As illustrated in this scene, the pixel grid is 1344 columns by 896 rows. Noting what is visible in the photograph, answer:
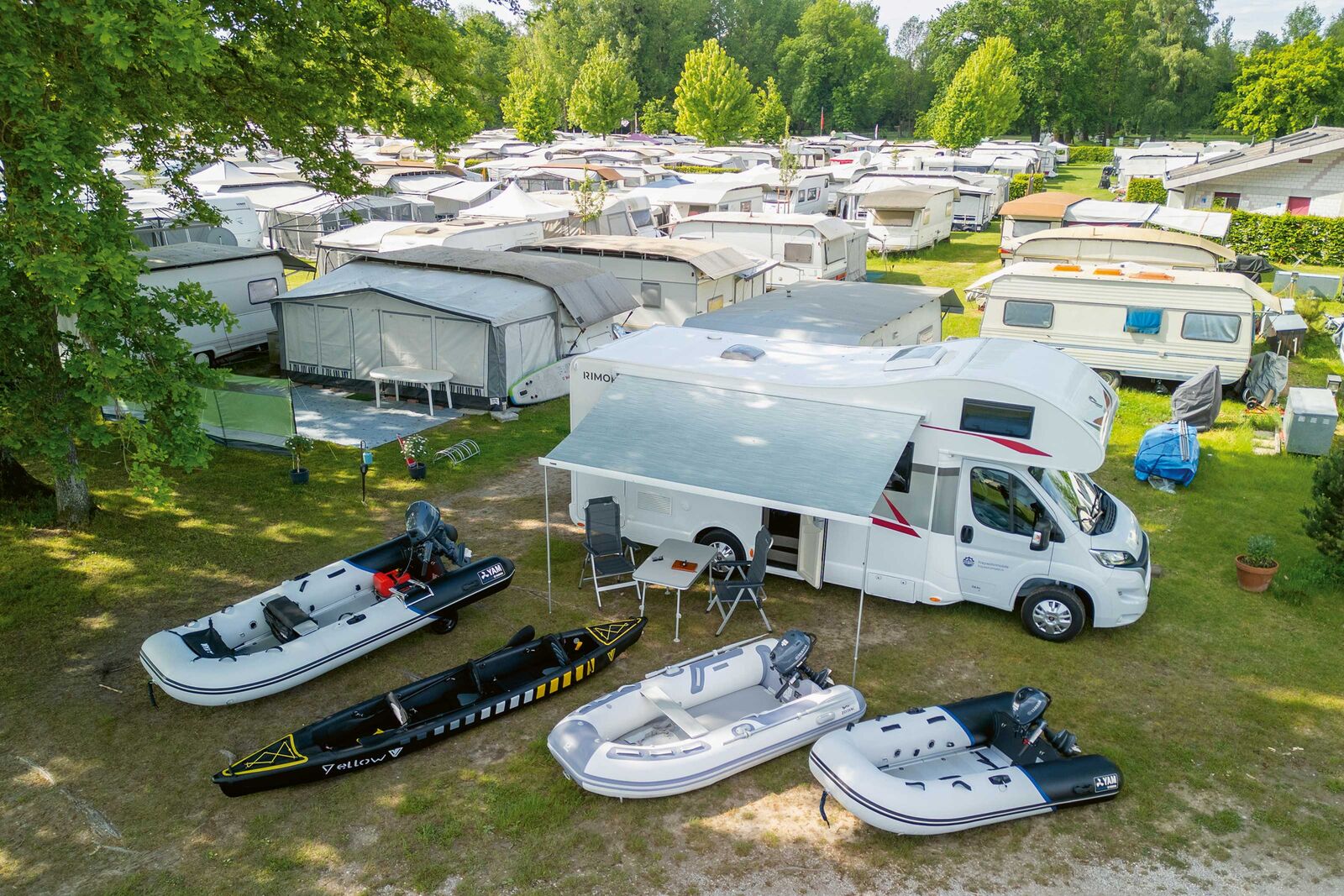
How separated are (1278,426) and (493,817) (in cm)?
1392

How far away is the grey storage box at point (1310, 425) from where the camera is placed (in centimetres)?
1305

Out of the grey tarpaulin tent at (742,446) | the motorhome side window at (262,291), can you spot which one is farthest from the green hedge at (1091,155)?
the grey tarpaulin tent at (742,446)

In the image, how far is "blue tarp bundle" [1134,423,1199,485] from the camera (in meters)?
12.1

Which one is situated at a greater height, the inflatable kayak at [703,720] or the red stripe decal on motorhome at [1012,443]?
the red stripe decal on motorhome at [1012,443]

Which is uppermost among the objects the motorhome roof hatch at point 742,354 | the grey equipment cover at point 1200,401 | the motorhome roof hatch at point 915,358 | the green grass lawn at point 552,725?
the motorhome roof hatch at point 915,358

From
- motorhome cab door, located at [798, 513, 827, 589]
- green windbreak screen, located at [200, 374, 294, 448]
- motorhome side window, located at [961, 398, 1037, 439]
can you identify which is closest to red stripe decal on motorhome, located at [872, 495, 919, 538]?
motorhome cab door, located at [798, 513, 827, 589]

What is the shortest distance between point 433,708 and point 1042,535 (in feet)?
18.2

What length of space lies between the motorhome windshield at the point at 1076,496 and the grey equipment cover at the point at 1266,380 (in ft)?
27.4

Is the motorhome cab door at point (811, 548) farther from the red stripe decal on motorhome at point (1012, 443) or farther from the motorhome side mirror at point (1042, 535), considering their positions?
the motorhome side mirror at point (1042, 535)

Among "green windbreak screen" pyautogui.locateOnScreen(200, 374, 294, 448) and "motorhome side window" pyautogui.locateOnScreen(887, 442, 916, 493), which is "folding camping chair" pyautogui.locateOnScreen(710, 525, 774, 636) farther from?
"green windbreak screen" pyautogui.locateOnScreen(200, 374, 294, 448)

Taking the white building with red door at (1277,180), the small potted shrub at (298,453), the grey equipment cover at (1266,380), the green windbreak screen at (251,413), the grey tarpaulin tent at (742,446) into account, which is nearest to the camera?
the grey tarpaulin tent at (742,446)

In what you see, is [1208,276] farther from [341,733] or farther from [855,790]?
[341,733]

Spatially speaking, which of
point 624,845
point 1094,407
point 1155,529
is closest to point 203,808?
point 624,845

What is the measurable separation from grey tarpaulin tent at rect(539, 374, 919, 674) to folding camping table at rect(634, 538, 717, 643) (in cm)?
101
